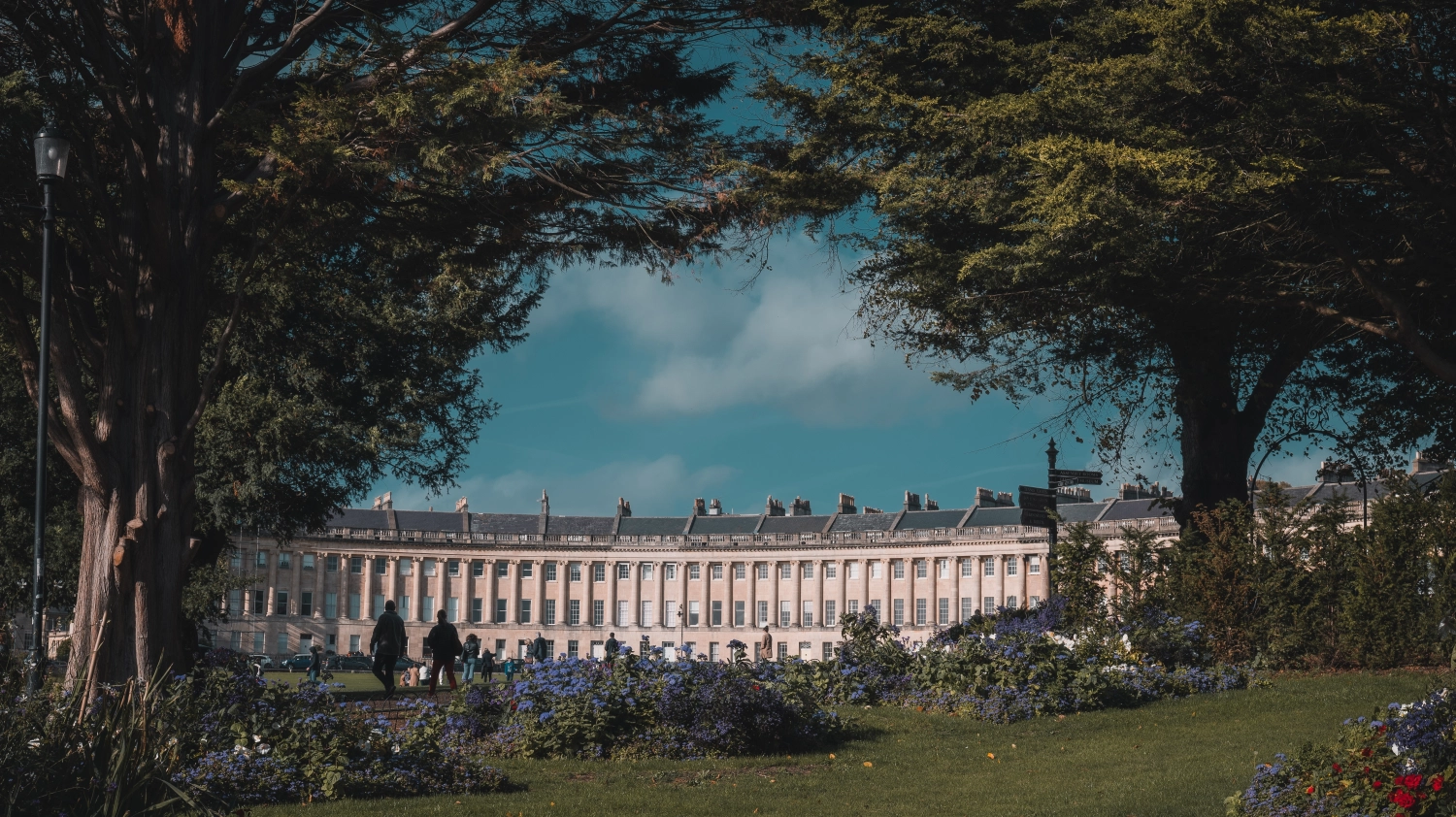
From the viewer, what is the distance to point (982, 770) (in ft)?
34.8

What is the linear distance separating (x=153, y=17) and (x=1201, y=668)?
43.4ft

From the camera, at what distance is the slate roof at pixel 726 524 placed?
109 metres

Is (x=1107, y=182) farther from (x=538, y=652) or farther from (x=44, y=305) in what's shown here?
(x=538, y=652)

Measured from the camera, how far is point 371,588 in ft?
337

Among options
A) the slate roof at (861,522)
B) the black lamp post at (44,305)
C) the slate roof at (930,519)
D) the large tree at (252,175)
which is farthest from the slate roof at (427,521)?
the black lamp post at (44,305)

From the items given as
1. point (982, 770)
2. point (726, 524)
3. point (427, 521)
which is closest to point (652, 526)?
point (726, 524)

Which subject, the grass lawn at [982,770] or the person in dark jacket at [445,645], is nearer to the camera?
the grass lawn at [982,770]

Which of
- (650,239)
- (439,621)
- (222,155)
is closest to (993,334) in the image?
(650,239)

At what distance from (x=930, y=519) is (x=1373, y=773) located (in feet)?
318

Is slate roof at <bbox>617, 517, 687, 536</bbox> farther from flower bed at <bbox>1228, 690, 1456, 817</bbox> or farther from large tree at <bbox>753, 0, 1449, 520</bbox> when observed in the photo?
flower bed at <bbox>1228, 690, 1456, 817</bbox>

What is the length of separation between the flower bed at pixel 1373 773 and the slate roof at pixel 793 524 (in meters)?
98.1

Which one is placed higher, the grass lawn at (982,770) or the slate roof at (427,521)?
the slate roof at (427,521)

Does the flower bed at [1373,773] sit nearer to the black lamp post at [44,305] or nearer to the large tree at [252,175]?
the large tree at [252,175]

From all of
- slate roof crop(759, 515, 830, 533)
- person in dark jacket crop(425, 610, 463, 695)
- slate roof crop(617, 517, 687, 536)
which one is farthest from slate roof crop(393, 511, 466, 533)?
person in dark jacket crop(425, 610, 463, 695)
